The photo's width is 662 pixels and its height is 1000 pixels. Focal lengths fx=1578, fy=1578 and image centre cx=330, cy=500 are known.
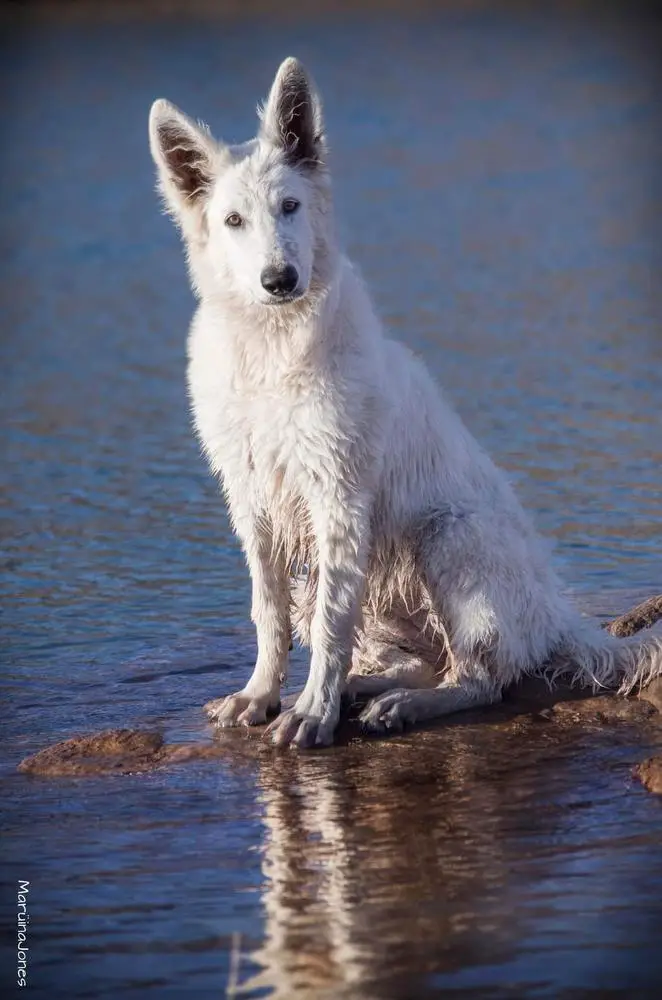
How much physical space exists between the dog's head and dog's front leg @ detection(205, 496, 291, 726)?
3.26 ft

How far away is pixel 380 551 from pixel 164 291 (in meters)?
11.2

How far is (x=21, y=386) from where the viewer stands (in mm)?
14125

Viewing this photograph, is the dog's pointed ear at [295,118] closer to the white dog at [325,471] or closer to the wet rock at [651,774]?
the white dog at [325,471]

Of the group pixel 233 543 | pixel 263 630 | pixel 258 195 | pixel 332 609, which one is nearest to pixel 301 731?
pixel 332 609

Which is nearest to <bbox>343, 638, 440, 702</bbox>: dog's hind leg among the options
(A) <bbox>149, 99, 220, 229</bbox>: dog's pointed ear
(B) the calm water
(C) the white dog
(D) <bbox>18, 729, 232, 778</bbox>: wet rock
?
(C) the white dog

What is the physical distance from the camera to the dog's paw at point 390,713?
629 centimetres

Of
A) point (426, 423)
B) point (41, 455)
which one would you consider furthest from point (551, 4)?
point (426, 423)

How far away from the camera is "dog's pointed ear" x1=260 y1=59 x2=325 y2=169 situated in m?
6.18

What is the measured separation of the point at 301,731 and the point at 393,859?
4.40 feet

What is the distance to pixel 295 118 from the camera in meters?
6.25

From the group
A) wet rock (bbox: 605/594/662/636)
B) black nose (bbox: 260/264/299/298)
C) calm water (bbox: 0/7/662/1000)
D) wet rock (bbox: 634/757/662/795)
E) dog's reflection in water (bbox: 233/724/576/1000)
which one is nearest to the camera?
dog's reflection in water (bbox: 233/724/576/1000)

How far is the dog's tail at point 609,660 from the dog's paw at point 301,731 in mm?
1076

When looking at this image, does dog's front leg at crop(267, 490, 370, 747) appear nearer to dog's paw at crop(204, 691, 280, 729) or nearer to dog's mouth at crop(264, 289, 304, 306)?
dog's paw at crop(204, 691, 280, 729)

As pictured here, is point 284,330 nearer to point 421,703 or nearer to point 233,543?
point 421,703
